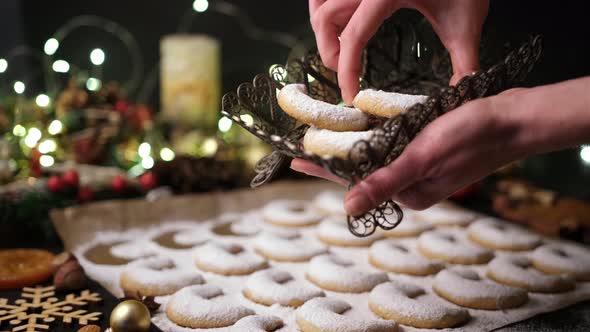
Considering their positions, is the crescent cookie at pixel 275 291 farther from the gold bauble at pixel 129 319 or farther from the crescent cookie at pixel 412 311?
the gold bauble at pixel 129 319

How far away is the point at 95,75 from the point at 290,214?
170 centimetres

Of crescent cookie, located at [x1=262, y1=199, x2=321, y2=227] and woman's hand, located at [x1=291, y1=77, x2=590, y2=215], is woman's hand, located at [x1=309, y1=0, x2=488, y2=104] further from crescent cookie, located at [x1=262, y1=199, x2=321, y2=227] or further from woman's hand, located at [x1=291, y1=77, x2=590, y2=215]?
crescent cookie, located at [x1=262, y1=199, x2=321, y2=227]

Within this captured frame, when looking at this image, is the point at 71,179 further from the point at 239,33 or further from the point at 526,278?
the point at 239,33

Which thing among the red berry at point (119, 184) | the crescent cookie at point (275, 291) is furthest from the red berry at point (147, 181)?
the crescent cookie at point (275, 291)

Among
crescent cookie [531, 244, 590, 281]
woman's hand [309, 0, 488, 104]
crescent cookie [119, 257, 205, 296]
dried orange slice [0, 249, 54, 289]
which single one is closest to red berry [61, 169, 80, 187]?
dried orange slice [0, 249, 54, 289]

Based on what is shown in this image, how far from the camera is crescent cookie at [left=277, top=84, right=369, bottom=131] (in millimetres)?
1086

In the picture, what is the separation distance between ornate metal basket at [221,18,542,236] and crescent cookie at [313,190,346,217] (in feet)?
2.10

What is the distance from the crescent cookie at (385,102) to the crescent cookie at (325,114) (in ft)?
0.08

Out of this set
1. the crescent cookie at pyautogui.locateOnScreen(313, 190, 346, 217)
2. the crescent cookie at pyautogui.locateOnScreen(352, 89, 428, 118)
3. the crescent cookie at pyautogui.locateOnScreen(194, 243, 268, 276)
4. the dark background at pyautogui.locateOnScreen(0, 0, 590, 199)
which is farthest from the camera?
the dark background at pyautogui.locateOnScreen(0, 0, 590, 199)

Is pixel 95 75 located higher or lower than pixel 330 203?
higher

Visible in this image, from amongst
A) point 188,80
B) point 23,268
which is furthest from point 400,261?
point 188,80

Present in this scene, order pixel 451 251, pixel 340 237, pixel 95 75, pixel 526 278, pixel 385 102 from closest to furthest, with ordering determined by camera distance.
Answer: pixel 385 102 → pixel 526 278 → pixel 451 251 → pixel 340 237 → pixel 95 75

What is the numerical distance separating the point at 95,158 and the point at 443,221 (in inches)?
49.4

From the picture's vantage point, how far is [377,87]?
143 cm
